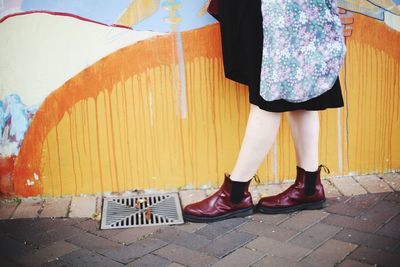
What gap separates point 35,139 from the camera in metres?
2.65

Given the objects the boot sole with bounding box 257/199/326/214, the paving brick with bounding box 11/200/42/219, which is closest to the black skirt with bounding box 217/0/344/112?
the boot sole with bounding box 257/199/326/214

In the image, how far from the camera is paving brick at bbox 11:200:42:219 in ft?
8.36

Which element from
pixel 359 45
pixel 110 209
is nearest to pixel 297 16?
pixel 359 45

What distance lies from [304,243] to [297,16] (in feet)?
3.30

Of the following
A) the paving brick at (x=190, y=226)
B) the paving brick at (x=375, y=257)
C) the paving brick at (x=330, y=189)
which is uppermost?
the paving brick at (x=330, y=189)

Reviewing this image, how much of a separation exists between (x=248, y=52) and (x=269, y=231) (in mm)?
851

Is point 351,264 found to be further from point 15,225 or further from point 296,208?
point 15,225

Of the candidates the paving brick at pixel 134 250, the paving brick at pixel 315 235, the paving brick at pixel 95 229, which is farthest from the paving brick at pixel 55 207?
the paving brick at pixel 315 235

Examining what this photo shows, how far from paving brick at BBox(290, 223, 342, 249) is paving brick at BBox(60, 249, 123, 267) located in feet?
2.65

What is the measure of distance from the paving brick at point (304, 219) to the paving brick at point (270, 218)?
0.03 m

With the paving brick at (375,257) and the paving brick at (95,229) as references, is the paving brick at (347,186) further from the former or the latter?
the paving brick at (95,229)

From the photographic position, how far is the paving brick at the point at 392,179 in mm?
2762

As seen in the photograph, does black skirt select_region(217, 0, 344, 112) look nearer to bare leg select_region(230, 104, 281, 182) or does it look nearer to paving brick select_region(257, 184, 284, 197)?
bare leg select_region(230, 104, 281, 182)

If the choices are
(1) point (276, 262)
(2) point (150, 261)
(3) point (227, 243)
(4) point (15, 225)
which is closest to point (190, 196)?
(3) point (227, 243)
